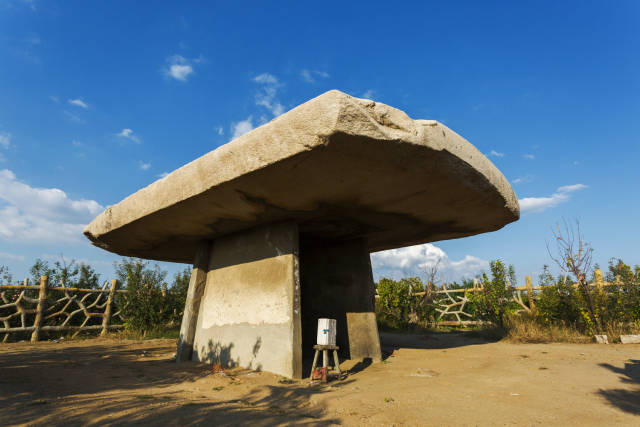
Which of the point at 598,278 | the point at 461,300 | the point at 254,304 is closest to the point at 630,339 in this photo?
the point at 598,278

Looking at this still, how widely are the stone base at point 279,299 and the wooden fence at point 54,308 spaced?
240 inches

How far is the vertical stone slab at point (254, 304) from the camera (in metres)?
4.28

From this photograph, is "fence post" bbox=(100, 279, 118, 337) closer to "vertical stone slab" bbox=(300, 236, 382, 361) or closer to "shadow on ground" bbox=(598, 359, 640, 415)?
"vertical stone slab" bbox=(300, 236, 382, 361)

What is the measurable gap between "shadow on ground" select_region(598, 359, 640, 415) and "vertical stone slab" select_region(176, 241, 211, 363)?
5380 millimetres

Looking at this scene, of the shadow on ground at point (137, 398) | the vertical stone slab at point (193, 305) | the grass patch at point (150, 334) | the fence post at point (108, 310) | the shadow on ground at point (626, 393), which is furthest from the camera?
the fence post at point (108, 310)

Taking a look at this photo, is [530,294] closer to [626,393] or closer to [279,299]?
[626,393]

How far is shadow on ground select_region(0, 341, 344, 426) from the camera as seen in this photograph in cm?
242

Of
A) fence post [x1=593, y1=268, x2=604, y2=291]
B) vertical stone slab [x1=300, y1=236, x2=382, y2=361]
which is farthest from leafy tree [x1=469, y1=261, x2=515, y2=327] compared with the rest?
vertical stone slab [x1=300, y1=236, x2=382, y2=361]

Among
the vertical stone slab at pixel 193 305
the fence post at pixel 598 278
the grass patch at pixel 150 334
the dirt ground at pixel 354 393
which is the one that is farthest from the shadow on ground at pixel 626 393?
the grass patch at pixel 150 334

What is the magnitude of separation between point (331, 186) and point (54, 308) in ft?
32.3

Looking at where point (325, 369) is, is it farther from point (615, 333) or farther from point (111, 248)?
point (615, 333)

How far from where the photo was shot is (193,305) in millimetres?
5848

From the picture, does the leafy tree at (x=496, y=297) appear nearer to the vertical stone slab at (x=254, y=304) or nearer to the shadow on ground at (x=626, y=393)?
the shadow on ground at (x=626, y=393)

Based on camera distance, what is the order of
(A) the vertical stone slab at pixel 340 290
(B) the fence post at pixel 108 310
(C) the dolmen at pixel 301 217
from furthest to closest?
(B) the fence post at pixel 108 310, (A) the vertical stone slab at pixel 340 290, (C) the dolmen at pixel 301 217
